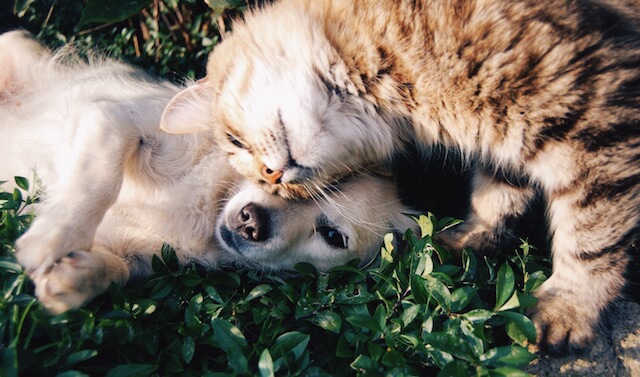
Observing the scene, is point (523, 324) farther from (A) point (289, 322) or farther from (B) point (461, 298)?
(A) point (289, 322)

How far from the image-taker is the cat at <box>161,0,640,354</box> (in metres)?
2.17

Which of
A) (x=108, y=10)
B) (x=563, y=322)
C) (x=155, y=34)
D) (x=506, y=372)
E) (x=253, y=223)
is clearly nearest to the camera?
(x=506, y=372)

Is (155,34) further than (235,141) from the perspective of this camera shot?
Yes

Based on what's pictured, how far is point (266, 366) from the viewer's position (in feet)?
6.20

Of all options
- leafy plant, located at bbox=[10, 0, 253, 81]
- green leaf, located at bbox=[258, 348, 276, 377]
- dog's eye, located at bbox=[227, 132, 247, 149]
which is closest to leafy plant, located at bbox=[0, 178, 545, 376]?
green leaf, located at bbox=[258, 348, 276, 377]

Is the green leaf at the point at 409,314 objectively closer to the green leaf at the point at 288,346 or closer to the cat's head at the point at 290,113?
the green leaf at the point at 288,346

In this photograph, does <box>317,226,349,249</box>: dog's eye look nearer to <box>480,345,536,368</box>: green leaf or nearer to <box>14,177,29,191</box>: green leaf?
<box>480,345,536,368</box>: green leaf

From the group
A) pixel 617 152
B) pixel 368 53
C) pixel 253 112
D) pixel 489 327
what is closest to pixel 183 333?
pixel 253 112

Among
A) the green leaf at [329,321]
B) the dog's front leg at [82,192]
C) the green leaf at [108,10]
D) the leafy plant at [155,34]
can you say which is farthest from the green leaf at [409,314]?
the leafy plant at [155,34]

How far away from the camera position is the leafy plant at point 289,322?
6.40ft

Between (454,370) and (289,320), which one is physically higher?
(454,370)

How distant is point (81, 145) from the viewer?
2615mm

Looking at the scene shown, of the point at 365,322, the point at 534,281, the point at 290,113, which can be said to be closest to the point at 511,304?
the point at 534,281

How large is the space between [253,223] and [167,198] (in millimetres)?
500
